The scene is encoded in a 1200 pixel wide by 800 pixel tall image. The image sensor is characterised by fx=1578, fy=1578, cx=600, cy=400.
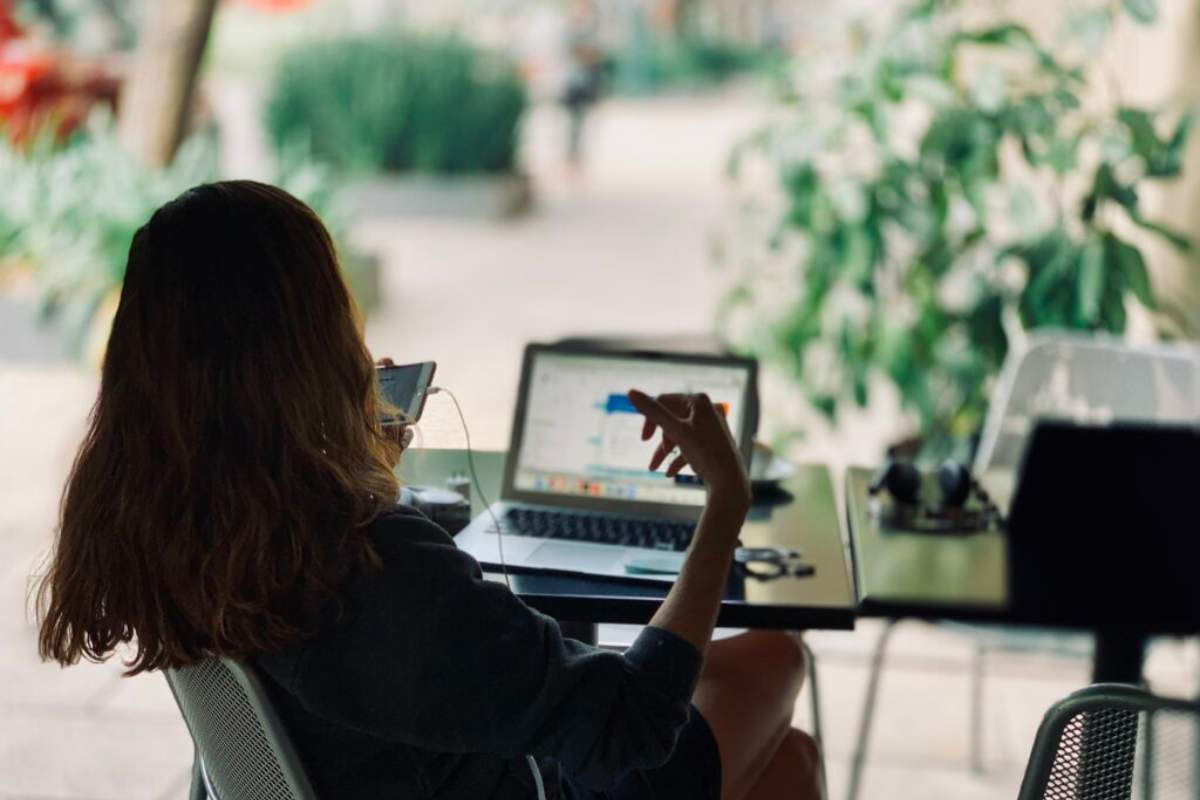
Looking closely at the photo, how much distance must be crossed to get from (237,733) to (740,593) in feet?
2.28

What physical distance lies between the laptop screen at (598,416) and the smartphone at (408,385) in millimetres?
524

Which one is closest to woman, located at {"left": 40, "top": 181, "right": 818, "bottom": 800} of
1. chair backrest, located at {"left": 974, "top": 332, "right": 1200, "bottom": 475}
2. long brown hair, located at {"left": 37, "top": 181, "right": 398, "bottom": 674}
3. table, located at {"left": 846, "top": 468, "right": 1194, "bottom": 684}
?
long brown hair, located at {"left": 37, "top": 181, "right": 398, "bottom": 674}

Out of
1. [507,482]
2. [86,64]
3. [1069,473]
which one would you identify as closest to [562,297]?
[86,64]

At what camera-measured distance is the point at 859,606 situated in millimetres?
2043

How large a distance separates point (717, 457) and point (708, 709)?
1.45 feet

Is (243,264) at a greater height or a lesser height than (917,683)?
greater

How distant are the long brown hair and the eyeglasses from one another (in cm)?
73

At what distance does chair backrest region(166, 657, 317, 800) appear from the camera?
Answer: 1.59m

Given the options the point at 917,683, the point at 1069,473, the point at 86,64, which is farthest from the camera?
the point at 86,64

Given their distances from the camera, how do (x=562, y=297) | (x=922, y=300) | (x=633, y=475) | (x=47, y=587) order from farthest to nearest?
1. (x=562, y=297)
2. (x=922, y=300)
3. (x=633, y=475)
4. (x=47, y=587)

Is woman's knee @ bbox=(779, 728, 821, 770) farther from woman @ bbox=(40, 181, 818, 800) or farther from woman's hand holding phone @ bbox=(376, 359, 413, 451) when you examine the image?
woman's hand holding phone @ bbox=(376, 359, 413, 451)

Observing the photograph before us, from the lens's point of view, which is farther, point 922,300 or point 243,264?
point 922,300

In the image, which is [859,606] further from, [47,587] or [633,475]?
[47,587]

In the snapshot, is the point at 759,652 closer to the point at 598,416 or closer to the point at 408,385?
the point at 598,416
